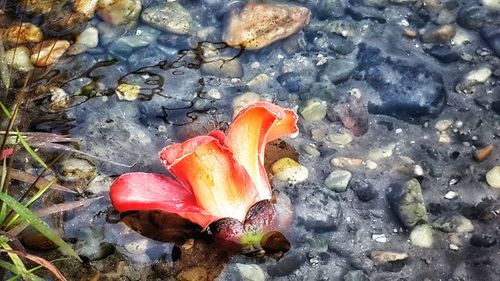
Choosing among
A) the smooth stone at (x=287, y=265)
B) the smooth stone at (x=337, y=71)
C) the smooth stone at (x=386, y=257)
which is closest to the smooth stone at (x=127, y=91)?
the smooth stone at (x=337, y=71)

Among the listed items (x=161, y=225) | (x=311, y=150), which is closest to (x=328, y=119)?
(x=311, y=150)

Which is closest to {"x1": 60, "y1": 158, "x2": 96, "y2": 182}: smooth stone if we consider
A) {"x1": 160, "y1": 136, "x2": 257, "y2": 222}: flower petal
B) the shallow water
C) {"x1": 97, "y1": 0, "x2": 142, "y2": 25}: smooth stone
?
the shallow water

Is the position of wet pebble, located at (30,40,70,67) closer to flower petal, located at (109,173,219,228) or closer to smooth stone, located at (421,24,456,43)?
flower petal, located at (109,173,219,228)

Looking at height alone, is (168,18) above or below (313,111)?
above

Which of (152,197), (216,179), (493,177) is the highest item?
(216,179)

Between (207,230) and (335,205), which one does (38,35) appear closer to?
(207,230)

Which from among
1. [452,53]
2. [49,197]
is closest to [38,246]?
[49,197]

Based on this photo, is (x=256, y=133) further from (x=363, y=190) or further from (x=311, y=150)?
(x=363, y=190)
